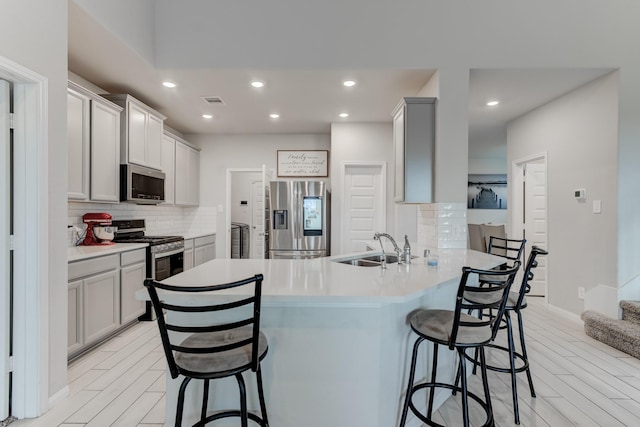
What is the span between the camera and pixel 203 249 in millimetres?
5078

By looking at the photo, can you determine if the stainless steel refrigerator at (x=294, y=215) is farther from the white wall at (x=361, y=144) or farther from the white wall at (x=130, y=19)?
the white wall at (x=130, y=19)

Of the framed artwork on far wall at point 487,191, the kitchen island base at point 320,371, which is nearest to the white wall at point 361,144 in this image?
the kitchen island base at point 320,371

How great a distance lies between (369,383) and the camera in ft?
5.31

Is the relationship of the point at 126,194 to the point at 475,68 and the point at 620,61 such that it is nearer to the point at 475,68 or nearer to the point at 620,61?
the point at 475,68

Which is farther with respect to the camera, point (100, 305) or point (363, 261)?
point (100, 305)

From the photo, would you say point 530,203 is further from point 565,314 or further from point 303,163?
point 303,163

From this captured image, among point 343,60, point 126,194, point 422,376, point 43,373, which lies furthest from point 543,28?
point 43,373

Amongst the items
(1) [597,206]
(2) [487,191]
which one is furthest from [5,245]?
(2) [487,191]

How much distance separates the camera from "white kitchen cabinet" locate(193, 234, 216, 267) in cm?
480

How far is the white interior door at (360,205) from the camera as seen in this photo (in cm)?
504

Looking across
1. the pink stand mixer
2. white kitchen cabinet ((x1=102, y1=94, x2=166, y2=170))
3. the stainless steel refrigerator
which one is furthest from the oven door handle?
the stainless steel refrigerator

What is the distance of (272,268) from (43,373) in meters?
1.48

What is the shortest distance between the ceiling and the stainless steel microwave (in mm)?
900

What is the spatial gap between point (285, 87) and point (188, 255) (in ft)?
8.65
